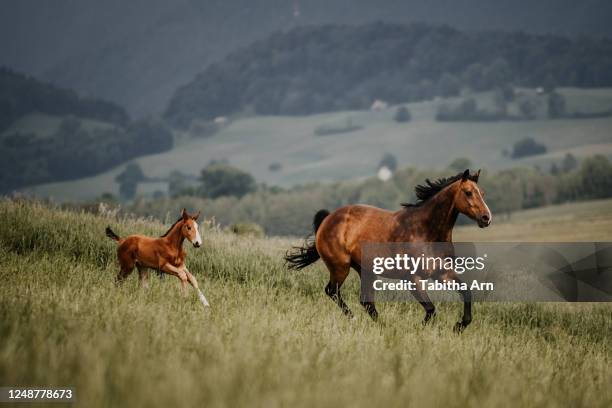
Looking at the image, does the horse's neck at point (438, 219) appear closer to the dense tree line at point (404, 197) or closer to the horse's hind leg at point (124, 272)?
the horse's hind leg at point (124, 272)

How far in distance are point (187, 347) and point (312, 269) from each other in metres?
9.18

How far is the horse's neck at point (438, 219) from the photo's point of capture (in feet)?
30.6

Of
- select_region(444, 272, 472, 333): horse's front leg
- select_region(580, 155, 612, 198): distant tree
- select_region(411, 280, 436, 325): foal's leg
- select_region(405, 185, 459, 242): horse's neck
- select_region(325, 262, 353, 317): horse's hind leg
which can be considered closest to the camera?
select_region(444, 272, 472, 333): horse's front leg

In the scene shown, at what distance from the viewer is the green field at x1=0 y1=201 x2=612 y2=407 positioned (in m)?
4.45

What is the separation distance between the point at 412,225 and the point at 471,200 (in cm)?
102

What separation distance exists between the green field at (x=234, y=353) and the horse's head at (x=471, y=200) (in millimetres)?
1770

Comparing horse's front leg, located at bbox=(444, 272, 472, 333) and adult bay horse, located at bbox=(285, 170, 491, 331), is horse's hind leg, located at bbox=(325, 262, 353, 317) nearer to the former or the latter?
adult bay horse, located at bbox=(285, 170, 491, 331)

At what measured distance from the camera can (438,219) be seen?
934cm

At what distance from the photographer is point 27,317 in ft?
20.1

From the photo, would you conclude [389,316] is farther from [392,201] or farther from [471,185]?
[392,201]

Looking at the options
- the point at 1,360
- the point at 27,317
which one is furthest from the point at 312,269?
the point at 1,360

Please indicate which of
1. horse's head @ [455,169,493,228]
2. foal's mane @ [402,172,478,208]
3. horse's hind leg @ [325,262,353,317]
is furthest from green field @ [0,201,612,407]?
foal's mane @ [402,172,478,208]

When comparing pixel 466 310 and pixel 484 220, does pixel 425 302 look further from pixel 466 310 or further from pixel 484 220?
pixel 484 220

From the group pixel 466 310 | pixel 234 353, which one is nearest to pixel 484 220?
pixel 466 310
